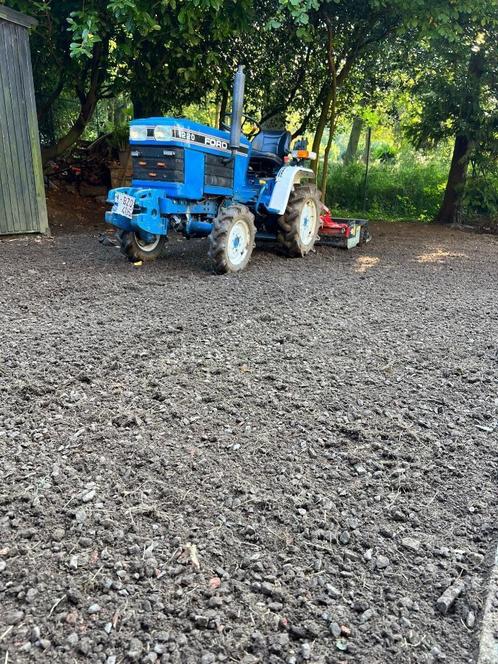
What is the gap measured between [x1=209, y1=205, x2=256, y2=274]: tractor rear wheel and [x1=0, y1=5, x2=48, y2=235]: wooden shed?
345 cm

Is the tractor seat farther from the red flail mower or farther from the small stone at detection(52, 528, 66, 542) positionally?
the small stone at detection(52, 528, 66, 542)

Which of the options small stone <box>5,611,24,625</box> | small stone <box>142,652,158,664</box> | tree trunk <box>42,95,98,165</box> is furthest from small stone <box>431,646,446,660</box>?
tree trunk <box>42,95,98,165</box>

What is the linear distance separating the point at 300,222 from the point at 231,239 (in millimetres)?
1416

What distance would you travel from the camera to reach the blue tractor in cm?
546

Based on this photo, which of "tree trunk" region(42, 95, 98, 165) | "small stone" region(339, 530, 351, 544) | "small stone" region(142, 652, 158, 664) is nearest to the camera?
"small stone" region(142, 652, 158, 664)

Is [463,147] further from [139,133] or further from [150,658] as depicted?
[150,658]

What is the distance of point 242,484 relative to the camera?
2.04 m

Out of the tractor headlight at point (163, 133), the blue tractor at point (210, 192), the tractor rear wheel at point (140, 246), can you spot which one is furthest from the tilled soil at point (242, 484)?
the tractor headlight at point (163, 133)

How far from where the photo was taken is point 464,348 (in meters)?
3.65

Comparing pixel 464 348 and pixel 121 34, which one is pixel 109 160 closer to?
pixel 121 34

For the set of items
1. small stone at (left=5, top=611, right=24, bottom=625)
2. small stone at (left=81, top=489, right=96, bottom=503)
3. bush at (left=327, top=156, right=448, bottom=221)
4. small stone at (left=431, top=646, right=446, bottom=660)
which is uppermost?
bush at (left=327, top=156, right=448, bottom=221)

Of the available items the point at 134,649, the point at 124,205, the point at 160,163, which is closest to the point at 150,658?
the point at 134,649

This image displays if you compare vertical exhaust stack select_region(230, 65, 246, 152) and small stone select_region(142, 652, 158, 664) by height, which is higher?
vertical exhaust stack select_region(230, 65, 246, 152)

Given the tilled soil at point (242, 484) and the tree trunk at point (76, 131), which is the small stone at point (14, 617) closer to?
the tilled soil at point (242, 484)
